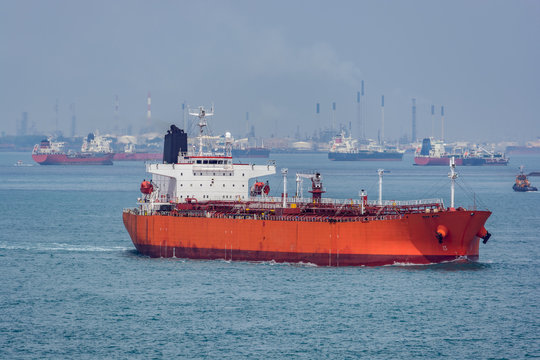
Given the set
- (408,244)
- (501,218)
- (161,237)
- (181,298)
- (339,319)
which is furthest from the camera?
(501,218)

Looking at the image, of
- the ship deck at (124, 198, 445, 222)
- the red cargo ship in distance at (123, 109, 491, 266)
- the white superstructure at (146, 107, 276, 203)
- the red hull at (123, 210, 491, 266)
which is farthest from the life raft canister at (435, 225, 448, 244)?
the white superstructure at (146, 107, 276, 203)

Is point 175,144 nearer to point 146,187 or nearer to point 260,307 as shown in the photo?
point 146,187

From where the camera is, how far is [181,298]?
42000 millimetres

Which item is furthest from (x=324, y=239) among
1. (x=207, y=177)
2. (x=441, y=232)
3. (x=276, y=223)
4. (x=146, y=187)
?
A: (x=146, y=187)

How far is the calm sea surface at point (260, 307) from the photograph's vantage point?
1358 inches

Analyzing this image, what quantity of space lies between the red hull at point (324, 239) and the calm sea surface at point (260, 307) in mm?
832

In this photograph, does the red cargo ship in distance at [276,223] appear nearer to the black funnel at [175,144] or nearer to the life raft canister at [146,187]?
the life raft canister at [146,187]

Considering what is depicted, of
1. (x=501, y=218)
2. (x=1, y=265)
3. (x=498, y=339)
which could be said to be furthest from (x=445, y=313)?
(x=501, y=218)

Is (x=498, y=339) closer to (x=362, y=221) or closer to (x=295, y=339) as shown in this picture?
(x=295, y=339)

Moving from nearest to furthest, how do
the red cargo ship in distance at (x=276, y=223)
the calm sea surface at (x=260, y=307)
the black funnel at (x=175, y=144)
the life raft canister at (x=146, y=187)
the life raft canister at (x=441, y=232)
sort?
the calm sea surface at (x=260, y=307) < the life raft canister at (x=441, y=232) < the red cargo ship in distance at (x=276, y=223) < the life raft canister at (x=146, y=187) < the black funnel at (x=175, y=144)

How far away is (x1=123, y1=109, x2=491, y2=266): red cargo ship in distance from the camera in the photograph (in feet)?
154

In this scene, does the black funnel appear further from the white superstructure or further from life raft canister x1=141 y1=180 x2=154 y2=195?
life raft canister x1=141 y1=180 x2=154 y2=195

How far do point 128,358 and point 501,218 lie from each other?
168 ft

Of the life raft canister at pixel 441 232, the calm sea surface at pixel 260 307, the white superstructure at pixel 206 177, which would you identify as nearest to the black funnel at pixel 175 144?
the white superstructure at pixel 206 177
